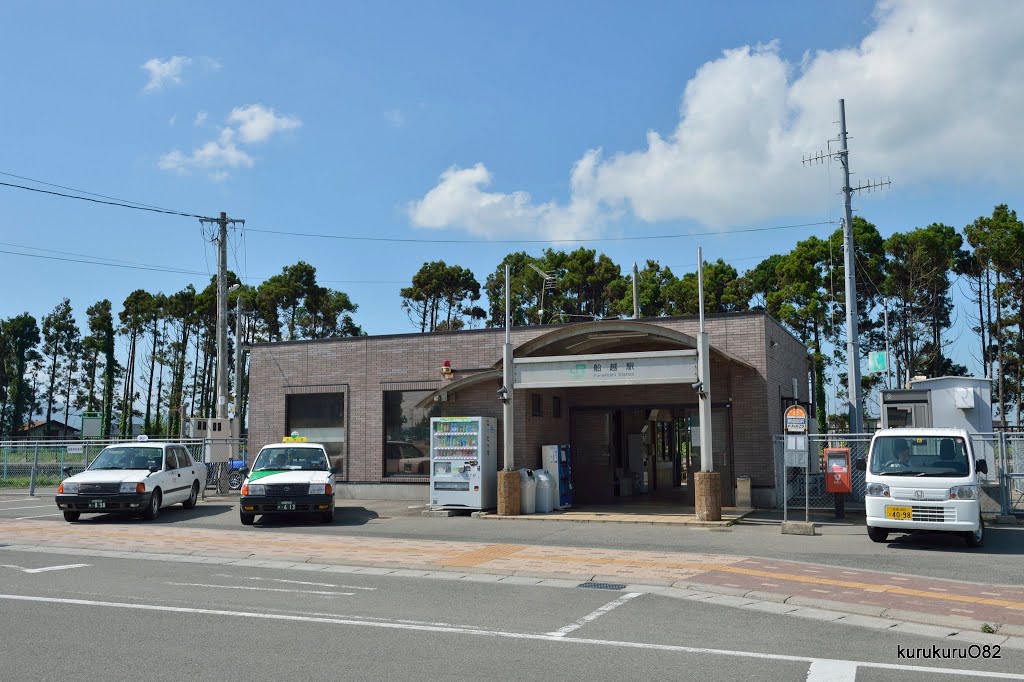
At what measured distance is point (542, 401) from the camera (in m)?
22.1

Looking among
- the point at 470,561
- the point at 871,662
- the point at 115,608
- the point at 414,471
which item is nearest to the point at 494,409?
the point at 414,471

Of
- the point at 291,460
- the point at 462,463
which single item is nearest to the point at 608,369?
the point at 462,463

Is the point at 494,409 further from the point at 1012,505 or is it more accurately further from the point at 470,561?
the point at 1012,505

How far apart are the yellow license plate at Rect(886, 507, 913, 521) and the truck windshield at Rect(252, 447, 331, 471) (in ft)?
38.0

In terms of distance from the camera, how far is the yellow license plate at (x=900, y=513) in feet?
43.2

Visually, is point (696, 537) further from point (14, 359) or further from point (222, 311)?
point (14, 359)

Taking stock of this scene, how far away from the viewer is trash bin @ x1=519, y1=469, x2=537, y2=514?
1912 centimetres

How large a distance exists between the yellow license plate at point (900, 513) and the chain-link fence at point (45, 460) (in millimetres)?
25240

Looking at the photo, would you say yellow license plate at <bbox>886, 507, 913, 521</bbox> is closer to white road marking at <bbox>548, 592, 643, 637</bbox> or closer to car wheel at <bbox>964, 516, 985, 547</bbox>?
car wheel at <bbox>964, 516, 985, 547</bbox>

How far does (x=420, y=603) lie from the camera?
9133mm

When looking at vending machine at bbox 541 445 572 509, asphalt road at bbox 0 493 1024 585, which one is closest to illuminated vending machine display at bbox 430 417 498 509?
asphalt road at bbox 0 493 1024 585

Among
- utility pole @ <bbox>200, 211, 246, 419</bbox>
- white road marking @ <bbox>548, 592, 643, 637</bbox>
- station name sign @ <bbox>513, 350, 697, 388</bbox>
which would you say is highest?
utility pole @ <bbox>200, 211, 246, 419</bbox>

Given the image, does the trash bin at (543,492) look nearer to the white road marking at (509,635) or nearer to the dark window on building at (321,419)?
the dark window on building at (321,419)

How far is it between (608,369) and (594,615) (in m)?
10.3
